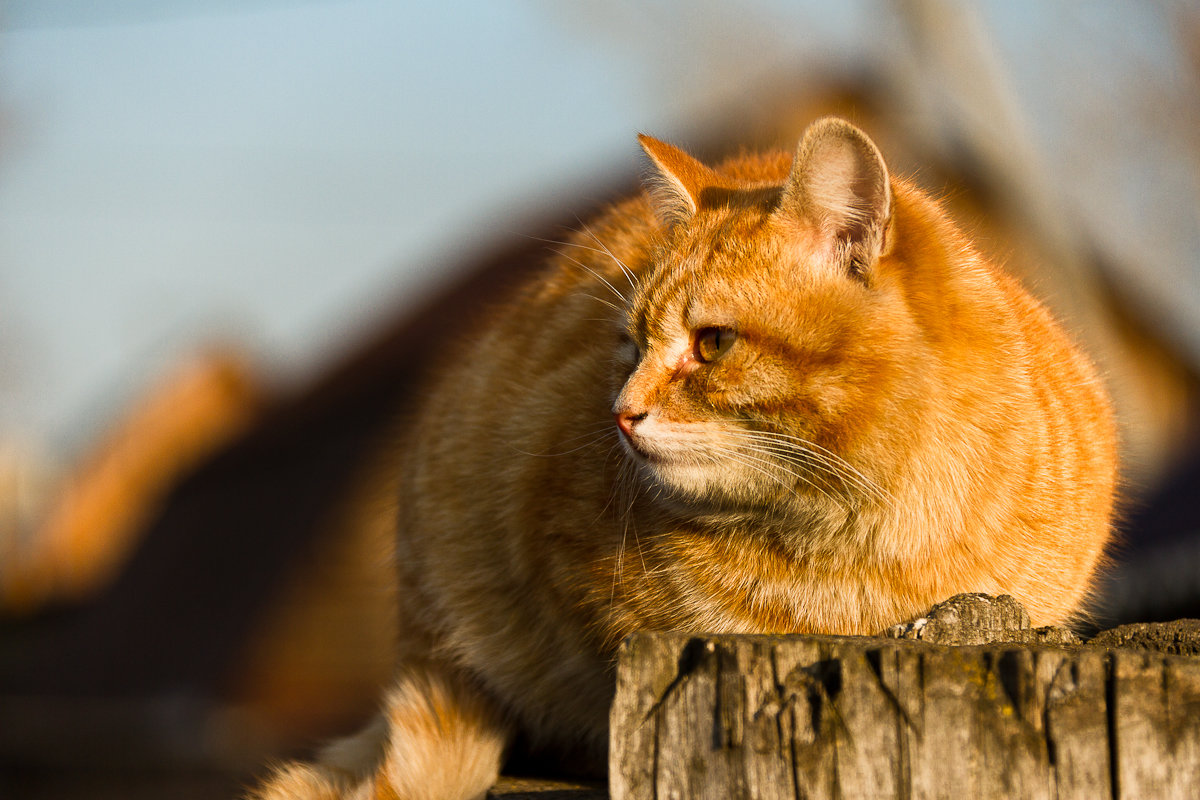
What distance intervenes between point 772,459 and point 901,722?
685 millimetres

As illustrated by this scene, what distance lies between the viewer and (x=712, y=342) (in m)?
1.97

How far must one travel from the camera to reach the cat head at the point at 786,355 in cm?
187

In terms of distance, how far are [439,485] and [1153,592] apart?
92.3 inches

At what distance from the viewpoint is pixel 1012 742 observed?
1237mm

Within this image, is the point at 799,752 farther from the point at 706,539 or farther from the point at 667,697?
the point at 706,539

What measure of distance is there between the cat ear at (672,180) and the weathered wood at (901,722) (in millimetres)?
1161

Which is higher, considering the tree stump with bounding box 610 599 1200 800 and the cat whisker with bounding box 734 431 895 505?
the cat whisker with bounding box 734 431 895 505

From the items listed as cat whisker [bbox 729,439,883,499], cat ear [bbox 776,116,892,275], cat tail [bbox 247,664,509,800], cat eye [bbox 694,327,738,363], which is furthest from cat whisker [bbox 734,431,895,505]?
Result: cat tail [bbox 247,664,509,800]

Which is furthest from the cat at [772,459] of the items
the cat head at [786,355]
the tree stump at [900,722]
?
the tree stump at [900,722]

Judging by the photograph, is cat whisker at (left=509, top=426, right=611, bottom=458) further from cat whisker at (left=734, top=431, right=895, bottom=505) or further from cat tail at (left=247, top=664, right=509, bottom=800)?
cat tail at (left=247, top=664, right=509, bottom=800)

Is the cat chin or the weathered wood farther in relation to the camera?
the cat chin

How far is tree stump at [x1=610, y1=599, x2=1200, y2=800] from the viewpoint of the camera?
1.22m

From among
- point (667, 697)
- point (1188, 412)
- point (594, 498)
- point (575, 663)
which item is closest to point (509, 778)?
point (575, 663)

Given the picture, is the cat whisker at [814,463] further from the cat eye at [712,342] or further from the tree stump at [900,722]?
the tree stump at [900,722]
